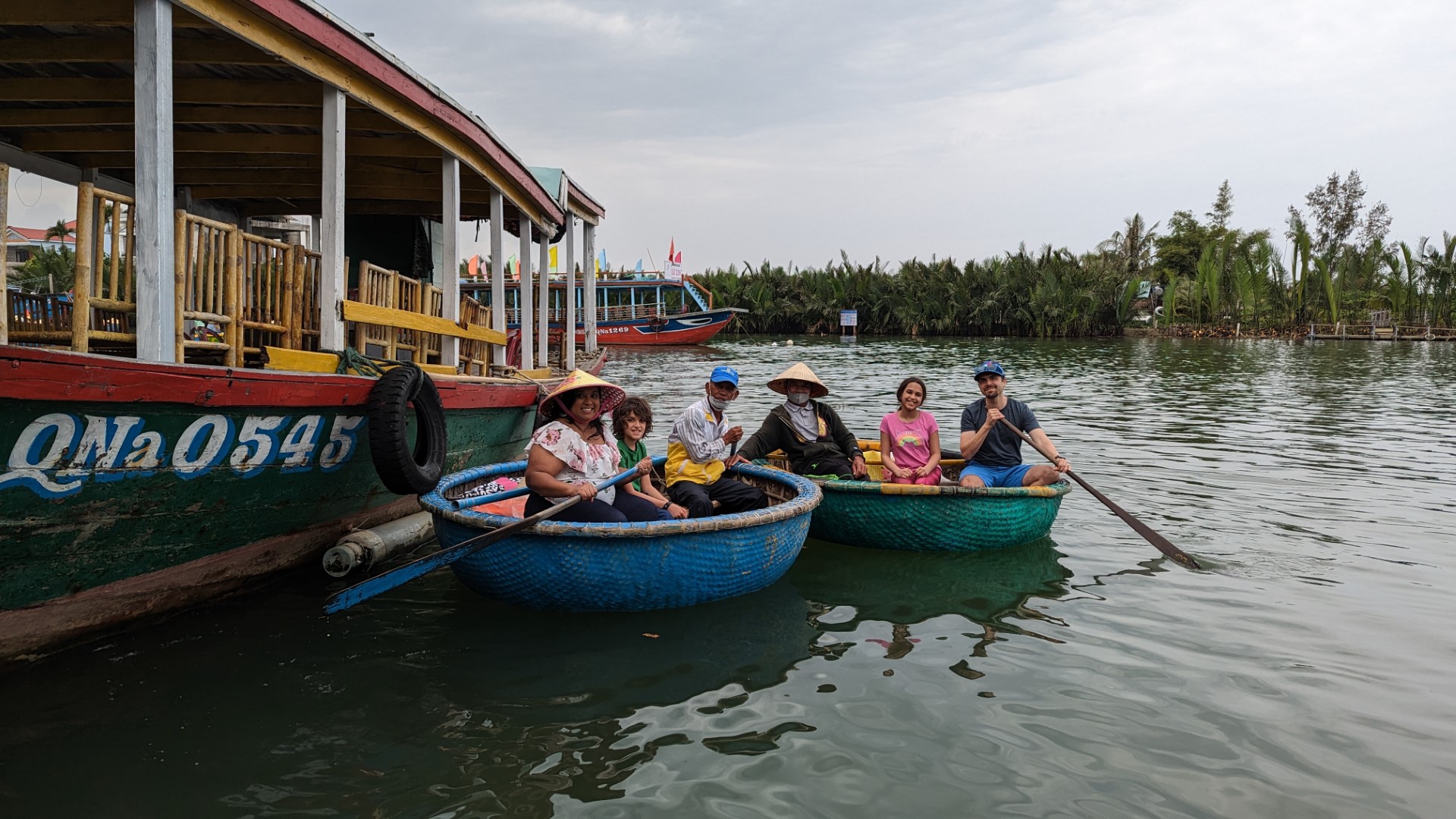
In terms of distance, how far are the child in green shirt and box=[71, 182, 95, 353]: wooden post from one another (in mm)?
2811

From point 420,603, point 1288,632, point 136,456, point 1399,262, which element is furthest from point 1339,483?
point 1399,262

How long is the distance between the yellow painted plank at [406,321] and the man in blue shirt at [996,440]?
13.4ft

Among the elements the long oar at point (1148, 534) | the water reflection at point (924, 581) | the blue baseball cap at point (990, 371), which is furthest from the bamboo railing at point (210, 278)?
the long oar at point (1148, 534)

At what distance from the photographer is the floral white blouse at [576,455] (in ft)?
16.7

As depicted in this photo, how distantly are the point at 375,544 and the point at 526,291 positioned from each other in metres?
4.73

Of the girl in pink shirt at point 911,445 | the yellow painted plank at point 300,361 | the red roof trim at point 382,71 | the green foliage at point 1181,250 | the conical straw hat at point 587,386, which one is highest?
the green foliage at point 1181,250

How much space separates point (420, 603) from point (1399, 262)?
4789 cm

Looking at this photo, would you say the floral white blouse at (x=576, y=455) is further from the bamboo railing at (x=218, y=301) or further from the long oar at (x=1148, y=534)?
the long oar at (x=1148, y=534)

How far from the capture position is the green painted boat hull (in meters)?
3.81

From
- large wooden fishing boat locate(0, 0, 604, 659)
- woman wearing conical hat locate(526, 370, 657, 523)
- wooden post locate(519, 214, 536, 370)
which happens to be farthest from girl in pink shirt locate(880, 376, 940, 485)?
wooden post locate(519, 214, 536, 370)

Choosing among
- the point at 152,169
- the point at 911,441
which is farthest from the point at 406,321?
the point at 911,441

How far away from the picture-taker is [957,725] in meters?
3.83

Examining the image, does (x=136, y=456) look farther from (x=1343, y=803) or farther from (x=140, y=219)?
(x=1343, y=803)

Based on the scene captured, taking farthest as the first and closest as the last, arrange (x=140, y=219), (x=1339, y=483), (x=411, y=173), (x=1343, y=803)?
1. (x=1339, y=483)
2. (x=411, y=173)
3. (x=140, y=219)
4. (x=1343, y=803)
